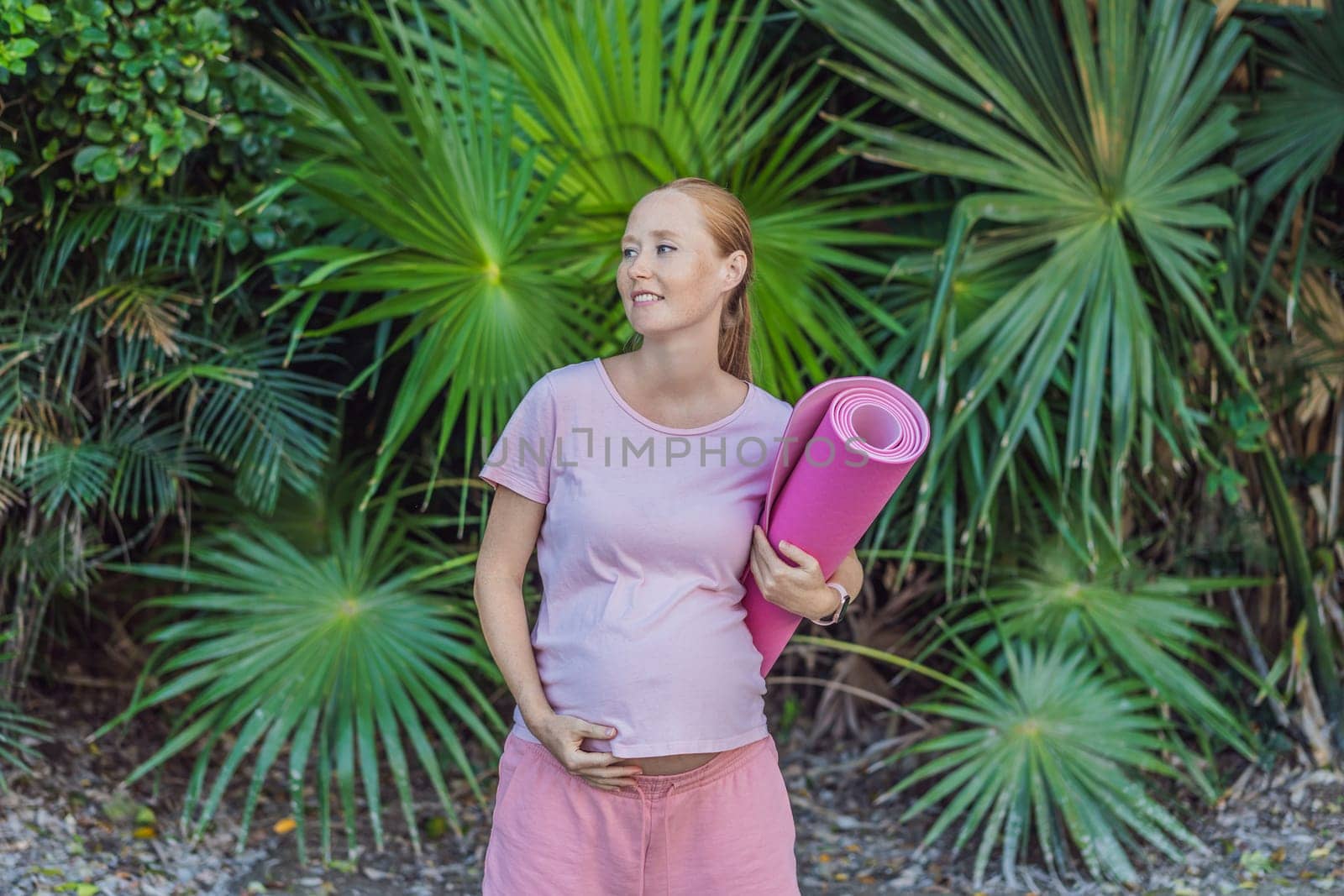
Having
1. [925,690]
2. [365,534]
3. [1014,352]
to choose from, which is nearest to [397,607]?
[365,534]

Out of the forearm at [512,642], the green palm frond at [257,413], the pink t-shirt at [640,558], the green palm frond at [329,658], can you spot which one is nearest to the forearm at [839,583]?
the pink t-shirt at [640,558]

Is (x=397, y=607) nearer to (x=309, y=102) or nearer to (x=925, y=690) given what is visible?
(x=309, y=102)

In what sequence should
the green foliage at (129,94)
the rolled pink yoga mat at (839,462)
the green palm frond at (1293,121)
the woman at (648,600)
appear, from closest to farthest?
1. the rolled pink yoga mat at (839,462)
2. the woman at (648,600)
3. the green foliage at (129,94)
4. the green palm frond at (1293,121)

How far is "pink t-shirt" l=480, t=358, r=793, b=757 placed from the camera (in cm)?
149

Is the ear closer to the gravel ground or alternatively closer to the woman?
the woman

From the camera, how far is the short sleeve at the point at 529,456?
61.4 inches

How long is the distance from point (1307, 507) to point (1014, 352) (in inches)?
57.6

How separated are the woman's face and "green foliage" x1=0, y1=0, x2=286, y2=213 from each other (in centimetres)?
178

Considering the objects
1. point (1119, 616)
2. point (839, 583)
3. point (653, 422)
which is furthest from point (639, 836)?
point (1119, 616)

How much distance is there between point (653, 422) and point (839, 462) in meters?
0.27

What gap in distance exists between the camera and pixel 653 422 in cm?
155

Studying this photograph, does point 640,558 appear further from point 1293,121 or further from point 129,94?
point 1293,121

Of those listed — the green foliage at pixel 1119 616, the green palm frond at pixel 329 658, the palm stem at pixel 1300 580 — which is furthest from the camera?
the palm stem at pixel 1300 580

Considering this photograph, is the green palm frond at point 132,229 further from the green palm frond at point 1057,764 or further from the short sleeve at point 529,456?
the green palm frond at point 1057,764
